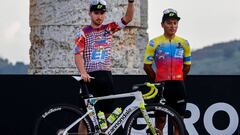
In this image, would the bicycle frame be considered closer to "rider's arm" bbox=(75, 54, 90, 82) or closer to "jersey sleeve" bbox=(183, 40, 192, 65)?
"rider's arm" bbox=(75, 54, 90, 82)

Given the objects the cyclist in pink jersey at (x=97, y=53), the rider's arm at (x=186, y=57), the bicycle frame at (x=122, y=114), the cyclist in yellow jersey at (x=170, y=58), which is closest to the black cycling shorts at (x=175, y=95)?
the cyclist in yellow jersey at (x=170, y=58)

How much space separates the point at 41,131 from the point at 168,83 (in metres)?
1.48

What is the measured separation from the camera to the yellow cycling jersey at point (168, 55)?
9758 mm

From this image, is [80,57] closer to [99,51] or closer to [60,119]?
[99,51]

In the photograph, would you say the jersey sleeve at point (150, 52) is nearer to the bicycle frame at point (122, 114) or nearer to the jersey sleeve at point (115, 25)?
the jersey sleeve at point (115, 25)

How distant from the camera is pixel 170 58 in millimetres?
9758

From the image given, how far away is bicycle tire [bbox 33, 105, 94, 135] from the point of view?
30.6ft

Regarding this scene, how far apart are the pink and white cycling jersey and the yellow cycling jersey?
64cm

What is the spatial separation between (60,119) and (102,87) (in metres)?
0.77

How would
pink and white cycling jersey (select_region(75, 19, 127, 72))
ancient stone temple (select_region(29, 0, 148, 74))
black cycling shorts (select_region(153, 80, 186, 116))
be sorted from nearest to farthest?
pink and white cycling jersey (select_region(75, 19, 127, 72))
black cycling shorts (select_region(153, 80, 186, 116))
ancient stone temple (select_region(29, 0, 148, 74))

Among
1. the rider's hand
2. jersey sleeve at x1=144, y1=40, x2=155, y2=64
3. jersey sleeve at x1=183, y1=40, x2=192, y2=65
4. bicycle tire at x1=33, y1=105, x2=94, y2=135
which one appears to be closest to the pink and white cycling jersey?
the rider's hand

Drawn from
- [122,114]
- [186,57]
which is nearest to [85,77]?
[122,114]

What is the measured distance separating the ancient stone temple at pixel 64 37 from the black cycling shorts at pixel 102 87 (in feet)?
7.89

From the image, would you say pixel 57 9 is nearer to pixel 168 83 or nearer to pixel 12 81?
pixel 12 81
